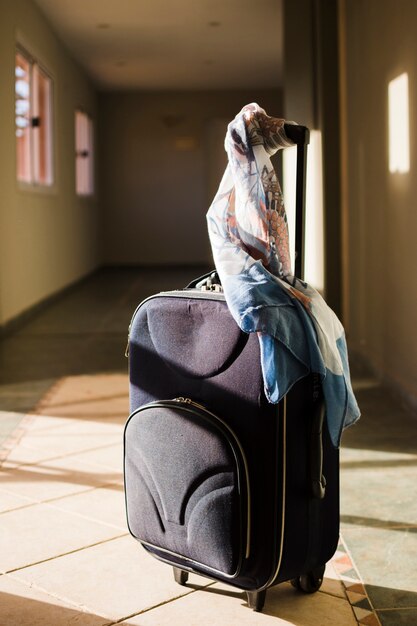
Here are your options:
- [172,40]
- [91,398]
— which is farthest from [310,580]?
[172,40]

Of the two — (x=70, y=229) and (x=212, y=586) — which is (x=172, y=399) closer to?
(x=212, y=586)

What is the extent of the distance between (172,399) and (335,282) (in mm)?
4337

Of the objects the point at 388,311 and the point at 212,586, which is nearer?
the point at 212,586

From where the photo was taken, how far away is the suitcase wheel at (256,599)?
6.47ft

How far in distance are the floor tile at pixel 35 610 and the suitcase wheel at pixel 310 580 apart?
1.50 ft

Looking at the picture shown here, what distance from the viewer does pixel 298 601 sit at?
204 cm

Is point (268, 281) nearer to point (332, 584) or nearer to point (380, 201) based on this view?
point (332, 584)

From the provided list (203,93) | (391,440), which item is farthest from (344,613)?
(203,93)

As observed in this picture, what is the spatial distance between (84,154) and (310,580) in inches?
456

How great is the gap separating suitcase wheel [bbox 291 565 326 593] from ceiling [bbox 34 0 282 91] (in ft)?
24.8

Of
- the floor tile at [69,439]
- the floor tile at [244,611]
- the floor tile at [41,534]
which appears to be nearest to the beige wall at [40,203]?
the floor tile at [69,439]

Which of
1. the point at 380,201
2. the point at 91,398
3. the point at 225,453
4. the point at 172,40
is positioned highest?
the point at 172,40

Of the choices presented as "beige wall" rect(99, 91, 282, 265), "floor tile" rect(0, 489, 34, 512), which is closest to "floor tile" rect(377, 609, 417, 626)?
"floor tile" rect(0, 489, 34, 512)

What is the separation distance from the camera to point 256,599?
1979 mm
